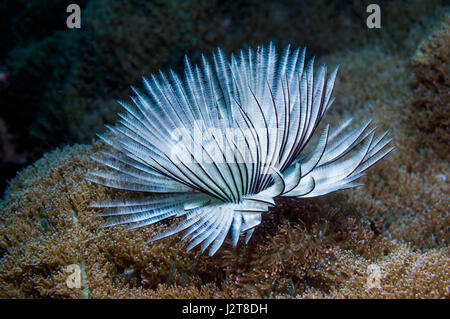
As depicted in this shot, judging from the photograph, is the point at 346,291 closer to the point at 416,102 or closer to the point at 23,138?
the point at 416,102

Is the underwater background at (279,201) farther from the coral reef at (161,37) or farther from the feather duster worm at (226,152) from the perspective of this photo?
the feather duster worm at (226,152)

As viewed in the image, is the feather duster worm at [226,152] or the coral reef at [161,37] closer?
the feather duster worm at [226,152]

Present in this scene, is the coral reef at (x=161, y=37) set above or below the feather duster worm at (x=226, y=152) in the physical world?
above

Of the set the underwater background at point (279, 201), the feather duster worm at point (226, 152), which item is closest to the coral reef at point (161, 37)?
the underwater background at point (279, 201)

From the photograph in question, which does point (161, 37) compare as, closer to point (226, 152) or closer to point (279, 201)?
point (226, 152)

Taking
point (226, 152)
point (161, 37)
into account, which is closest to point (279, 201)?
point (226, 152)
